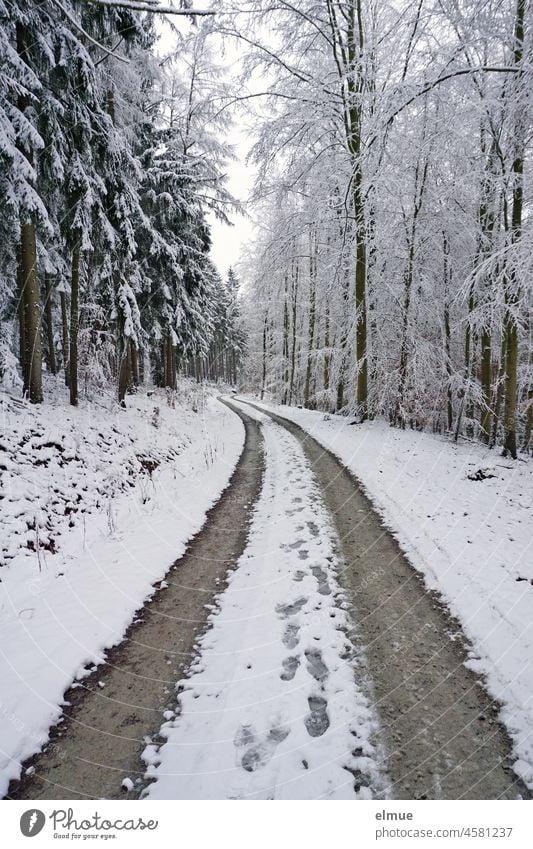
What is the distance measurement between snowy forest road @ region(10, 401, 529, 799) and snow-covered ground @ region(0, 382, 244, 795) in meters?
0.30

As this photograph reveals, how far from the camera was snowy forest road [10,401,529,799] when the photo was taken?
8.26 feet

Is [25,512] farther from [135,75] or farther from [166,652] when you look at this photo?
[135,75]

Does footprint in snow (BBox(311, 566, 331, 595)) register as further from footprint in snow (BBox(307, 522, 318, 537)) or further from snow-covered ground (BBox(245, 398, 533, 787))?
snow-covered ground (BBox(245, 398, 533, 787))

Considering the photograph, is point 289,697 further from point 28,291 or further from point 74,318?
point 74,318

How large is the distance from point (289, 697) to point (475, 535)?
4168mm

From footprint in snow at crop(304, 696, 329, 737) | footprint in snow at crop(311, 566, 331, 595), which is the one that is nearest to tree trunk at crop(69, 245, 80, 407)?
footprint in snow at crop(311, 566, 331, 595)

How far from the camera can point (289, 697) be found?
315 cm

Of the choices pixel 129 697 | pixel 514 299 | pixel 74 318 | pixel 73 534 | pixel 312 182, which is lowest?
pixel 129 697

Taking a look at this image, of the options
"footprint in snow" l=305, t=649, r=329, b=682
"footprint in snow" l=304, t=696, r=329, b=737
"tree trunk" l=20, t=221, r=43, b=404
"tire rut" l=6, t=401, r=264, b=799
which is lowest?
"tire rut" l=6, t=401, r=264, b=799

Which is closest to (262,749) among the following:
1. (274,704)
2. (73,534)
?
(274,704)

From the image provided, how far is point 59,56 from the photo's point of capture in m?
8.48

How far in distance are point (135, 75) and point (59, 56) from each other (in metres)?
2.73
